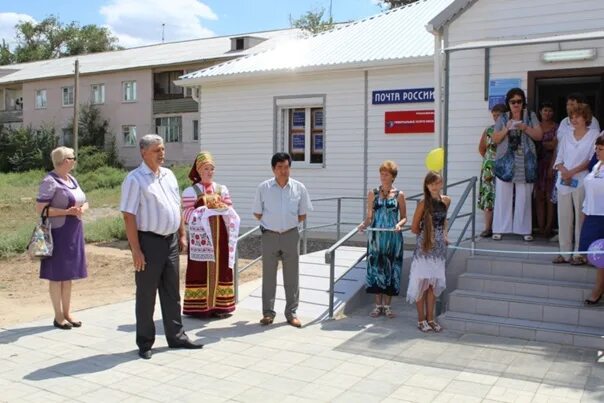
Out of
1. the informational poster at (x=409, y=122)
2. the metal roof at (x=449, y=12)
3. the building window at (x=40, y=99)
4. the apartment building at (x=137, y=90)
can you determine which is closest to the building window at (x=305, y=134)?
the informational poster at (x=409, y=122)

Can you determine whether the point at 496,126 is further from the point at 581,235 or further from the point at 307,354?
the point at 307,354

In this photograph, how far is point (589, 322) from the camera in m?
6.16

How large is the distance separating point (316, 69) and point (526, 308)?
696 cm

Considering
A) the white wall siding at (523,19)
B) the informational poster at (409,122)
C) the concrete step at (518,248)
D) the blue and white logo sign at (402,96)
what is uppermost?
the white wall siding at (523,19)

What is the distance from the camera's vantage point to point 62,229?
652 centimetres

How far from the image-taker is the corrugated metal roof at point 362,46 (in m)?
11.9

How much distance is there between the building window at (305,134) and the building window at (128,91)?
90.2 feet

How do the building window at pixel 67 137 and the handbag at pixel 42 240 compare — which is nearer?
the handbag at pixel 42 240

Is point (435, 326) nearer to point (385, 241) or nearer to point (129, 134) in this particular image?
point (385, 241)

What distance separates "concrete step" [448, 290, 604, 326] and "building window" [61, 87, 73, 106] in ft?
129

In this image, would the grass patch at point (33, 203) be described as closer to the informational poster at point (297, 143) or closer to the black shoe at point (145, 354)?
the informational poster at point (297, 143)

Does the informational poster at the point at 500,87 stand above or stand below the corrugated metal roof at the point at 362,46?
below

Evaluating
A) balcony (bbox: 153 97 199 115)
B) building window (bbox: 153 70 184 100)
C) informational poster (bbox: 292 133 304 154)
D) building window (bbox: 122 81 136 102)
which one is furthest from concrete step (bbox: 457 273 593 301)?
building window (bbox: 122 81 136 102)

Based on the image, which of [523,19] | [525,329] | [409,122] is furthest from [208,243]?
[409,122]
